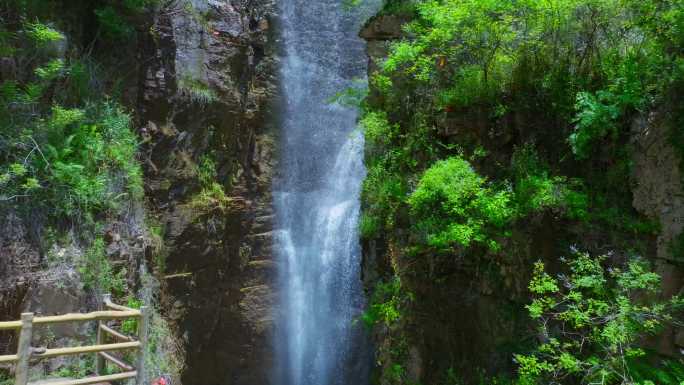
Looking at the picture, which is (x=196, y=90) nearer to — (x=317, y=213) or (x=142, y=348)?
(x=317, y=213)

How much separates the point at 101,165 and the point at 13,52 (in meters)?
2.11

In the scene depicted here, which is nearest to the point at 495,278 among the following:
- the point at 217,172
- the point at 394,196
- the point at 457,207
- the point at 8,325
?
the point at 457,207

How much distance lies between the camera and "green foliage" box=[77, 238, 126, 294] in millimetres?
7840

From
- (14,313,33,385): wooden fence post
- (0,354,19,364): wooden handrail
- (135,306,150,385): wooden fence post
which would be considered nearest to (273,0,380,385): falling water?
(135,306,150,385): wooden fence post

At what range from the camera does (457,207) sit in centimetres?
725

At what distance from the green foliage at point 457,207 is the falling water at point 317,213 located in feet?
14.7

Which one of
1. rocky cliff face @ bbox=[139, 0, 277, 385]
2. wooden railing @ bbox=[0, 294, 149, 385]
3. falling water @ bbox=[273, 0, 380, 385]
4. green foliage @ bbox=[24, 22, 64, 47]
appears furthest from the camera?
falling water @ bbox=[273, 0, 380, 385]

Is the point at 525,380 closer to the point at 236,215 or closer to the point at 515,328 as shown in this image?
the point at 515,328

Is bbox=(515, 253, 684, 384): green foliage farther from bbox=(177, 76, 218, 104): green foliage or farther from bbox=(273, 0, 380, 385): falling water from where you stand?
bbox=(177, 76, 218, 104): green foliage

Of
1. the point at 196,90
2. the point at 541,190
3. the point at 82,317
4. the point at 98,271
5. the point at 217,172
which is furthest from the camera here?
the point at 217,172

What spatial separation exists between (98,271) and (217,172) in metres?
4.29

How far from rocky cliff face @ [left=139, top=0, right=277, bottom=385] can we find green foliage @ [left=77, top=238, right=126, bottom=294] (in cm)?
211

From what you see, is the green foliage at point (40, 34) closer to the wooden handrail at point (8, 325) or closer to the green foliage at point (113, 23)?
the green foliage at point (113, 23)

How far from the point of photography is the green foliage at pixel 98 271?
7.84 meters
